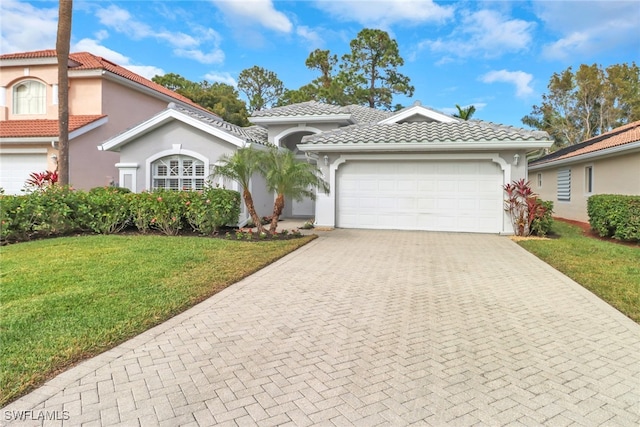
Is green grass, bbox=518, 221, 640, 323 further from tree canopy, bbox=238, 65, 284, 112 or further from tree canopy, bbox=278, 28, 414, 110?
tree canopy, bbox=238, 65, 284, 112

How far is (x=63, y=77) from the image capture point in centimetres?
1320

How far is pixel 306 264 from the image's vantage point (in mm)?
8031

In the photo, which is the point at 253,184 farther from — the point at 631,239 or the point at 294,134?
the point at 631,239

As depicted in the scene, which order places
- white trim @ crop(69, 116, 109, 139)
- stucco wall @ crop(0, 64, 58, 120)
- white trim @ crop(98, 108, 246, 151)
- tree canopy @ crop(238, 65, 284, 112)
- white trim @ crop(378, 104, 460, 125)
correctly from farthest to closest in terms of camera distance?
tree canopy @ crop(238, 65, 284, 112)
stucco wall @ crop(0, 64, 58, 120)
white trim @ crop(69, 116, 109, 139)
white trim @ crop(378, 104, 460, 125)
white trim @ crop(98, 108, 246, 151)

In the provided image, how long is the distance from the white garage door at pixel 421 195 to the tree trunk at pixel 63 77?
9314 mm

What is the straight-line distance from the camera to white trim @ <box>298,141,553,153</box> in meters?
11.7

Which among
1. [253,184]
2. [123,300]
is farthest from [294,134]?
[123,300]

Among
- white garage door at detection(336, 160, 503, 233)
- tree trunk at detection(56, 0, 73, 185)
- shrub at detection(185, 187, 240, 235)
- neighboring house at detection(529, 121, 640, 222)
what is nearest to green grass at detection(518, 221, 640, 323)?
white garage door at detection(336, 160, 503, 233)

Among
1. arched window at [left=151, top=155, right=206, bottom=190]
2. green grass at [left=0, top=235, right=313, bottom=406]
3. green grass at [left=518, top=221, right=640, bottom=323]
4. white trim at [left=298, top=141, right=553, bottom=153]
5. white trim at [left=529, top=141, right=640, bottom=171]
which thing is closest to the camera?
green grass at [left=0, top=235, right=313, bottom=406]

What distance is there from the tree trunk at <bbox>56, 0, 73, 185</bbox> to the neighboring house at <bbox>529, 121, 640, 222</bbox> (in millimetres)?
18605

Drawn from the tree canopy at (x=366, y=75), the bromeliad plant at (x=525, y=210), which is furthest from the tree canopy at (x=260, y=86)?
the bromeliad plant at (x=525, y=210)

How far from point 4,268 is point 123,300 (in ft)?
12.1

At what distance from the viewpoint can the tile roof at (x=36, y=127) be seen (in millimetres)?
16712

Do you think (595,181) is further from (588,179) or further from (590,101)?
(590,101)
